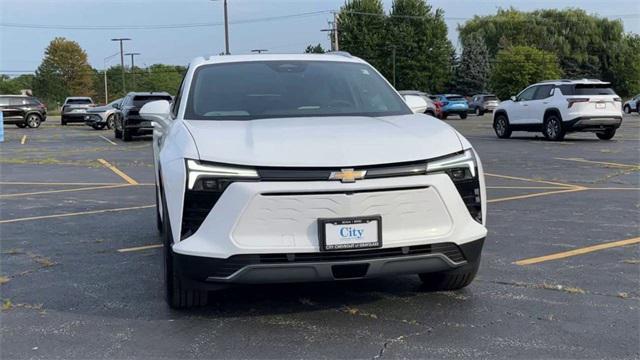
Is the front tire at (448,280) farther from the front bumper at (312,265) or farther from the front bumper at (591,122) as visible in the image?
the front bumper at (591,122)

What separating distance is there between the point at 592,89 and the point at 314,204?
17051mm

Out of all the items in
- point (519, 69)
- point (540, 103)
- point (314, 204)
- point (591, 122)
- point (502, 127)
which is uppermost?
point (519, 69)

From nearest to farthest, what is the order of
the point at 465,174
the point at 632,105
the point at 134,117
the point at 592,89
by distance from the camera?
the point at 465,174 → the point at 592,89 → the point at 134,117 → the point at 632,105

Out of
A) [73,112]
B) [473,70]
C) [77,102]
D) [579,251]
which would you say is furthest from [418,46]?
[579,251]

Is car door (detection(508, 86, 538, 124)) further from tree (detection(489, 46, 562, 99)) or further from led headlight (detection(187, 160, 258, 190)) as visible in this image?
tree (detection(489, 46, 562, 99))

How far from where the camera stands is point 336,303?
14.7 feet

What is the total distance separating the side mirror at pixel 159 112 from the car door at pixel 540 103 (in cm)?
1580

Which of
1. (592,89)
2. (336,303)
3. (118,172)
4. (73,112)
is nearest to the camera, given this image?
(336,303)

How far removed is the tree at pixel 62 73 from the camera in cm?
10619

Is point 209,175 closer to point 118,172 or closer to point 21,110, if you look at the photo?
point 118,172

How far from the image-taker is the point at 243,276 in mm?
3719

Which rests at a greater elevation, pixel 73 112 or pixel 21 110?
pixel 21 110

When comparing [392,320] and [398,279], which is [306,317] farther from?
[398,279]

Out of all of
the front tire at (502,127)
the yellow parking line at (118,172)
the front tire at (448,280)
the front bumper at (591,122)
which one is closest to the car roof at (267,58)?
the front tire at (448,280)
